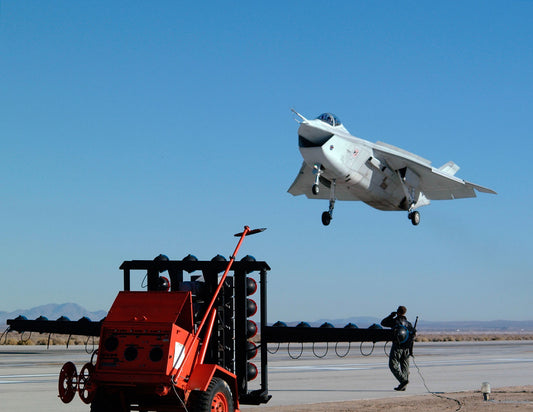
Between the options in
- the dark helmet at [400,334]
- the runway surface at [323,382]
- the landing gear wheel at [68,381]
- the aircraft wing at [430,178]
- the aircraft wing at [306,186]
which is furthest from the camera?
the aircraft wing at [306,186]

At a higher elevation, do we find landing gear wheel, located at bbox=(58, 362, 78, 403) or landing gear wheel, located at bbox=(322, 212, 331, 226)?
landing gear wheel, located at bbox=(322, 212, 331, 226)

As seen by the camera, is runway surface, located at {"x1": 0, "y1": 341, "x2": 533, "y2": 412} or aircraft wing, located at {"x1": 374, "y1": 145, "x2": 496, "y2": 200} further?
aircraft wing, located at {"x1": 374, "y1": 145, "x2": 496, "y2": 200}

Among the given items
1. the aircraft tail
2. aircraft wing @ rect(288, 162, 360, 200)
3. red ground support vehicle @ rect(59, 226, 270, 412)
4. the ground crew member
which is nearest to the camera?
red ground support vehicle @ rect(59, 226, 270, 412)

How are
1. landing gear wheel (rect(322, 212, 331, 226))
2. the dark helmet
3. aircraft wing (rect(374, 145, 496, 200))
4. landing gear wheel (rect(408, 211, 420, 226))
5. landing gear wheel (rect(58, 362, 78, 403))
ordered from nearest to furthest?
the dark helmet
landing gear wheel (rect(58, 362, 78, 403))
landing gear wheel (rect(322, 212, 331, 226))
landing gear wheel (rect(408, 211, 420, 226))
aircraft wing (rect(374, 145, 496, 200))

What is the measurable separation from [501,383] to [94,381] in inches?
731

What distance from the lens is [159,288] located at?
12.7m

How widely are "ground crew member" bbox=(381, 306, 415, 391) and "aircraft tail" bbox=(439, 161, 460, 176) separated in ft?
100

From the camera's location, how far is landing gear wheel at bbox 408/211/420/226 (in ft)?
126

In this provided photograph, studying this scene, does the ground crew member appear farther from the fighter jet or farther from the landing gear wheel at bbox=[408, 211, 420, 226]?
the landing gear wheel at bbox=[408, 211, 420, 226]

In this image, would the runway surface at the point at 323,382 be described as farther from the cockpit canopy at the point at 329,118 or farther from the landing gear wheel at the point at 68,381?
the cockpit canopy at the point at 329,118

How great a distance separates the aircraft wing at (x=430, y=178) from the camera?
39.1 metres

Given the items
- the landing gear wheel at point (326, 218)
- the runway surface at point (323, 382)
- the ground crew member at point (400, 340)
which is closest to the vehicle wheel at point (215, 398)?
the ground crew member at point (400, 340)

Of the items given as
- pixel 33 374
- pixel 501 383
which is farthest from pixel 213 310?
pixel 33 374

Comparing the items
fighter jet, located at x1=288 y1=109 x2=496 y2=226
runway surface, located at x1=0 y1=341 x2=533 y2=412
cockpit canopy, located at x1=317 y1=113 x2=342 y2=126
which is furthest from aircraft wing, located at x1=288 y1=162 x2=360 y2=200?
runway surface, located at x1=0 y1=341 x2=533 y2=412
